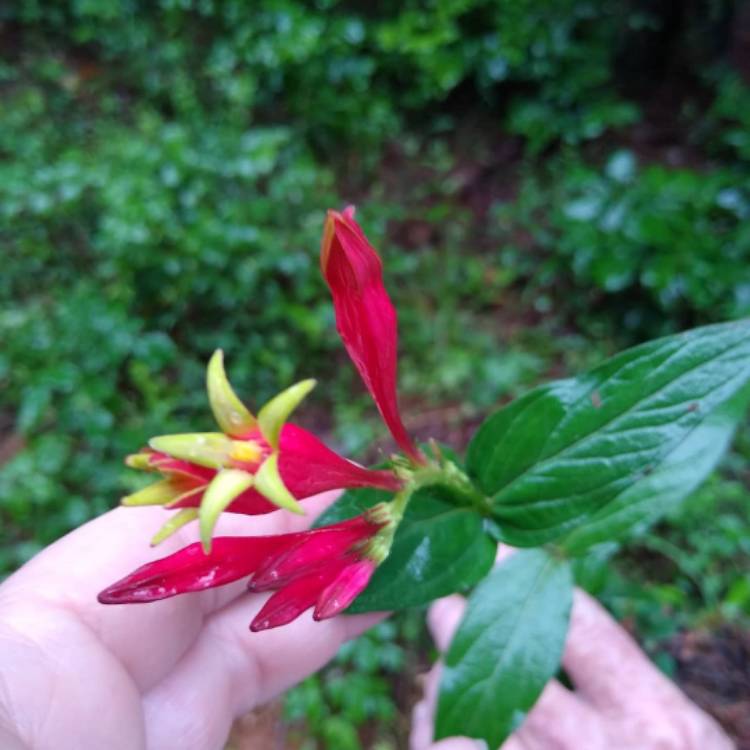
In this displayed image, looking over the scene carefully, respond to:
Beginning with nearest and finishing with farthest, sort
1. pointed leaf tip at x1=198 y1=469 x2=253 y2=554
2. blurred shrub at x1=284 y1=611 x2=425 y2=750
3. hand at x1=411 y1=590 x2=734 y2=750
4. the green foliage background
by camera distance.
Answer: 1. pointed leaf tip at x1=198 y1=469 x2=253 y2=554
2. hand at x1=411 y1=590 x2=734 y2=750
3. blurred shrub at x1=284 y1=611 x2=425 y2=750
4. the green foliage background

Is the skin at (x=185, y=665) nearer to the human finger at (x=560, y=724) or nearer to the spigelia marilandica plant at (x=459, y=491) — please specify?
the human finger at (x=560, y=724)

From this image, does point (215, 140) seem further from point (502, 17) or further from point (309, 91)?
point (502, 17)

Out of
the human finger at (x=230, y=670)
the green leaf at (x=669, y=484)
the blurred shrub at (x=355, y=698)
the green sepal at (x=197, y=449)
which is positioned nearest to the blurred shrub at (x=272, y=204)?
the blurred shrub at (x=355, y=698)

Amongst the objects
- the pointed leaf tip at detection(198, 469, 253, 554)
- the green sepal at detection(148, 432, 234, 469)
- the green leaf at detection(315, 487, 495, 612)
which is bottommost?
the green leaf at detection(315, 487, 495, 612)

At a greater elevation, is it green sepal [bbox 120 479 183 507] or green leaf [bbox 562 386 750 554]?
green sepal [bbox 120 479 183 507]

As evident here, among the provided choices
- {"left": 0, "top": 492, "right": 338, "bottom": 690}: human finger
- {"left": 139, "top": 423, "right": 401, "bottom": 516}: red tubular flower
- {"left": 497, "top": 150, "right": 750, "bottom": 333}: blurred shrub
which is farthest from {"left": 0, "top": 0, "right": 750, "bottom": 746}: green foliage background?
{"left": 139, "top": 423, "right": 401, "bottom": 516}: red tubular flower

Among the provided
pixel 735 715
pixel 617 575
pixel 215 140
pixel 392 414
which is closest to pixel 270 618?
pixel 392 414

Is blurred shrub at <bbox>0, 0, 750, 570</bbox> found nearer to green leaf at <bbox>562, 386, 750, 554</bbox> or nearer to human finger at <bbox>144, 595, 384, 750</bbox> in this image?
human finger at <bbox>144, 595, 384, 750</bbox>

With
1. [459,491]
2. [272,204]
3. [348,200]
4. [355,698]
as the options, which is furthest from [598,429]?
[348,200]
